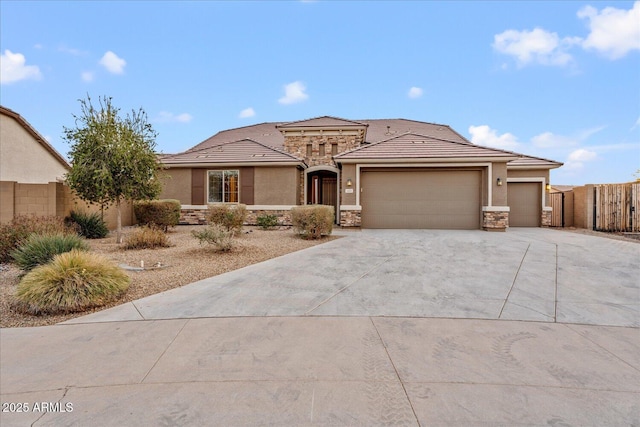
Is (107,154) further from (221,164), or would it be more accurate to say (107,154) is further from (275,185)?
(275,185)

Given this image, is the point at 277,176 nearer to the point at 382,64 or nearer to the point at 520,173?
the point at 382,64

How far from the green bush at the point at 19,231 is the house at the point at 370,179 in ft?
20.7

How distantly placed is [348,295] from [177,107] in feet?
53.3

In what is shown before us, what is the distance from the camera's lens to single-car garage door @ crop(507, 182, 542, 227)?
48.9ft

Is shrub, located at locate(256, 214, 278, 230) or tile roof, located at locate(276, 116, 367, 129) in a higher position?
tile roof, located at locate(276, 116, 367, 129)

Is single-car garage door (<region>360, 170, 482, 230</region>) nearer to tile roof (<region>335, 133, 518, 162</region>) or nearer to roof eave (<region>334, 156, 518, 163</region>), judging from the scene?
roof eave (<region>334, 156, 518, 163</region>)

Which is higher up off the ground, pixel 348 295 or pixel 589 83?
pixel 589 83

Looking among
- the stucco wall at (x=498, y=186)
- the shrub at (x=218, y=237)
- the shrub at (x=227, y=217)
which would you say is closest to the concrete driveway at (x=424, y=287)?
the shrub at (x=218, y=237)

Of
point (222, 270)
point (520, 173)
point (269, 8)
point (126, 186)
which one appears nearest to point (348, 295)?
point (222, 270)

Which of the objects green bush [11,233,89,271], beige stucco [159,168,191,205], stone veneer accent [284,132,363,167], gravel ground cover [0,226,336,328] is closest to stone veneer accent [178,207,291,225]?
beige stucco [159,168,191,205]

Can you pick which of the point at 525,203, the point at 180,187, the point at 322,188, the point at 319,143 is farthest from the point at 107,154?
the point at 525,203

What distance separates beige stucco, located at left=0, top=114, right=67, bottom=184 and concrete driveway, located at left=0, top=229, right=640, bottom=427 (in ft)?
40.1

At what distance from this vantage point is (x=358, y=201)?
1267 centimetres

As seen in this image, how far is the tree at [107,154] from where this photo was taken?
8609 millimetres
